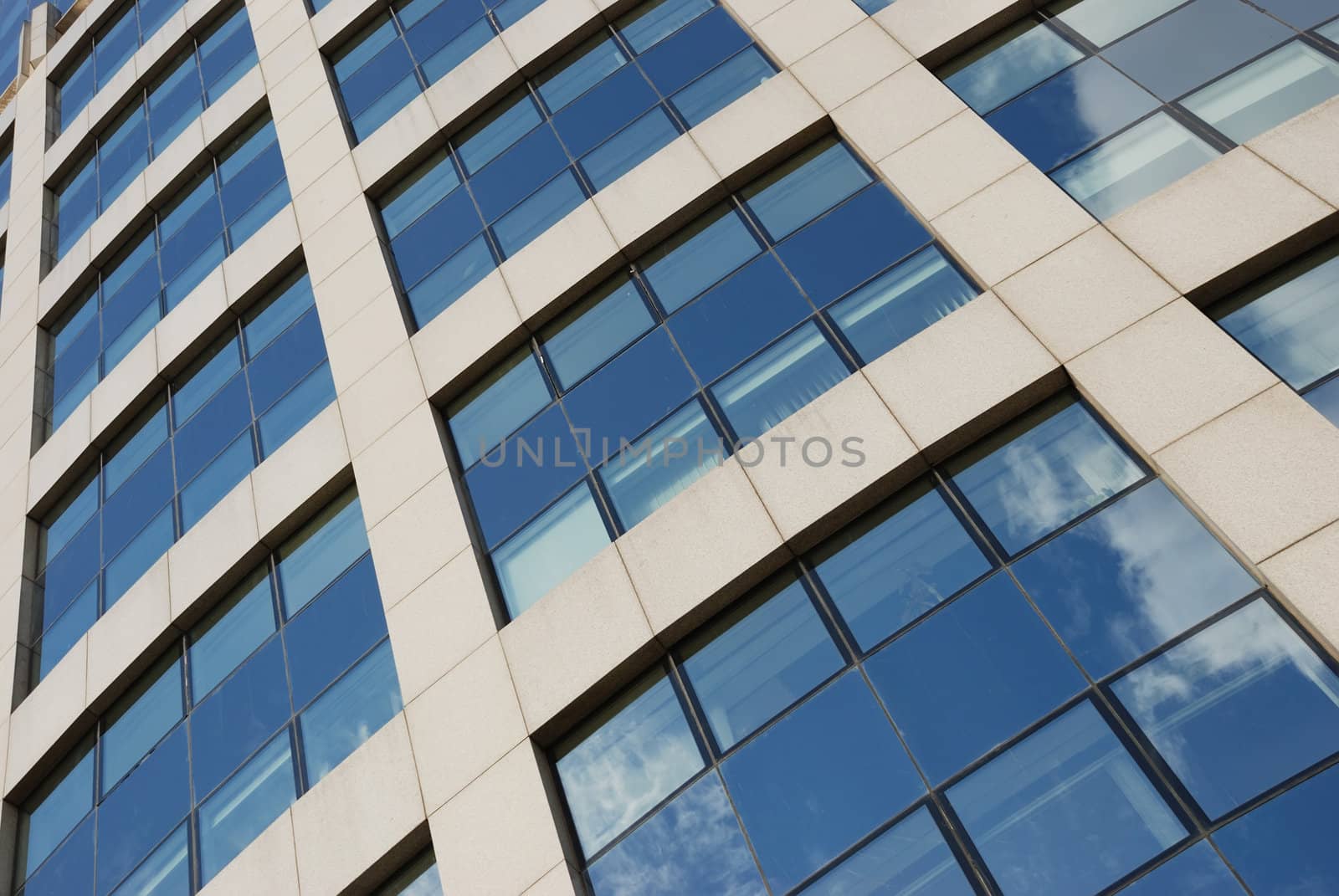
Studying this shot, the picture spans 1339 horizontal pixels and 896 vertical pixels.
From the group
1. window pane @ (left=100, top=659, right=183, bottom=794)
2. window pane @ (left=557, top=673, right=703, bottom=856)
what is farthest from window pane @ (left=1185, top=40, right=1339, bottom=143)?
window pane @ (left=100, top=659, right=183, bottom=794)

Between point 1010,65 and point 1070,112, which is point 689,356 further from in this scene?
point 1010,65

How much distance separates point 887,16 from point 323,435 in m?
10.6

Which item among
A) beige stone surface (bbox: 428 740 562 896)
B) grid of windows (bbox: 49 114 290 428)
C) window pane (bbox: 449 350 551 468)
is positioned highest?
grid of windows (bbox: 49 114 290 428)

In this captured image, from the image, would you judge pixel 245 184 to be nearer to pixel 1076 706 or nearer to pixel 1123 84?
pixel 1123 84

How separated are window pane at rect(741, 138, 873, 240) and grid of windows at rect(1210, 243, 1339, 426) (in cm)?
535

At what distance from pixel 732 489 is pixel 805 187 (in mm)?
5349

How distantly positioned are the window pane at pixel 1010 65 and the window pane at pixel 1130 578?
6.95 metres

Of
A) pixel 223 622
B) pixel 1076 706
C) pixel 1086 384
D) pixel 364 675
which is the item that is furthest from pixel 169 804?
pixel 1086 384

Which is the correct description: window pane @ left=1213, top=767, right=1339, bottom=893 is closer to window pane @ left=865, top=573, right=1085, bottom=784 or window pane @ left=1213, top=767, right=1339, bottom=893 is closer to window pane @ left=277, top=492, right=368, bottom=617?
window pane @ left=865, top=573, right=1085, bottom=784

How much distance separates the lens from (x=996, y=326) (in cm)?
1318

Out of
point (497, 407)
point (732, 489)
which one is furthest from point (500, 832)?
point (497, 407)

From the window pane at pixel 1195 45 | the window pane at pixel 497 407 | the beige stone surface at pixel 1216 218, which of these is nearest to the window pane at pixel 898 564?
the beige stone surface at pixel 1216 218

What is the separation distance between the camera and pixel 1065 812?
10297 mm

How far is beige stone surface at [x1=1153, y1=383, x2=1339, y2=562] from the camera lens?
10.5 m
